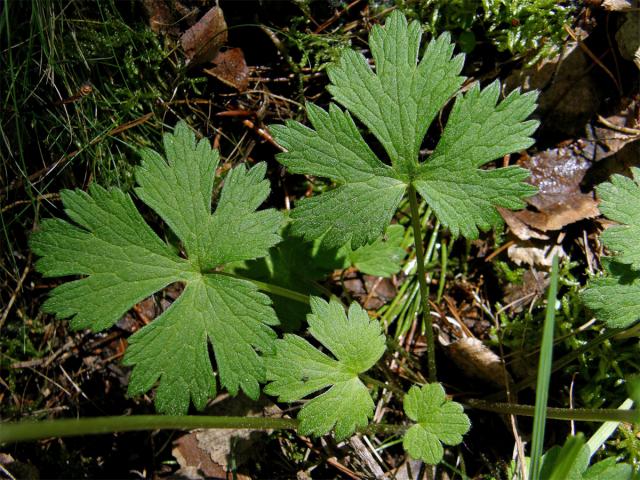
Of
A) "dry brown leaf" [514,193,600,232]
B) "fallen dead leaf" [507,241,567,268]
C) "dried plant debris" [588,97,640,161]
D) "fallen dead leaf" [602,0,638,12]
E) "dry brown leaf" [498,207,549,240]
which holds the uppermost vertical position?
"fallen dead leaf" [602,0,638,12]

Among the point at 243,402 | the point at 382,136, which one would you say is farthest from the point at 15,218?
the point at 382,136

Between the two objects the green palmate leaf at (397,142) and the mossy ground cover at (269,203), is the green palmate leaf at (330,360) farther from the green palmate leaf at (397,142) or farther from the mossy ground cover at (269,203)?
the mossy ground cover at (269,203)

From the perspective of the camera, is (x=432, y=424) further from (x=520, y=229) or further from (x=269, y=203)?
(x=269, y=203)

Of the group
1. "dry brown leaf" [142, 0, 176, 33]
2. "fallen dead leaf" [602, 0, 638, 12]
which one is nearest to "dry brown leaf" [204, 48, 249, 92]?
"dry brown leaf" [142, 0, 176, 33]

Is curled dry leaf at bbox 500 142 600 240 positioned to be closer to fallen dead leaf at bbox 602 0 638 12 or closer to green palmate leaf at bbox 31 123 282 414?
fallen dead leaf at bbox 602 0 638 12

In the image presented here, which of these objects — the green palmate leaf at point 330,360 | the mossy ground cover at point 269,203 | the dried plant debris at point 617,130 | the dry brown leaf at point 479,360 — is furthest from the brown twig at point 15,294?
the dried plant debris at point 617,130

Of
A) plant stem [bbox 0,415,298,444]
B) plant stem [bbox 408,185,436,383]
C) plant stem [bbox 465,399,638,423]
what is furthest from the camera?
plant stem [bbox 408,185,436,383]
